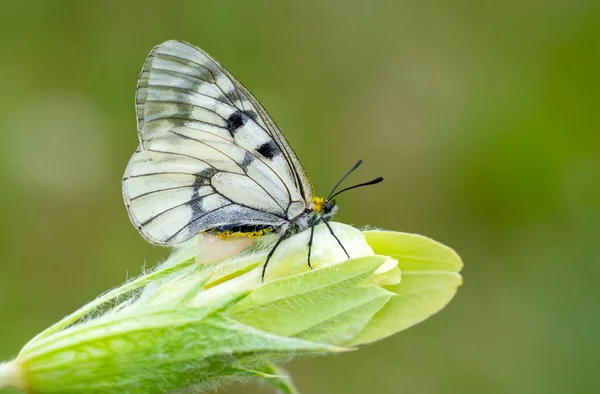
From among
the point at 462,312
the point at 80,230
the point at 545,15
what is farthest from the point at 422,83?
the point at 80,230

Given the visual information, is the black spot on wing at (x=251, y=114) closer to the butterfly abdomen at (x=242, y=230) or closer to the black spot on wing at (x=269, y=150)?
the black spot on wing at (x=269, y=150)

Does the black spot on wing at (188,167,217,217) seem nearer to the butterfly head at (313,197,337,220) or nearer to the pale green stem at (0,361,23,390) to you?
the butterfly head at (313,197,337,220)

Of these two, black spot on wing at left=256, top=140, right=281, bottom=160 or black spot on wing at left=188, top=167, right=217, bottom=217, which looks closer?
black spot on wing at left=256, top=140, right=281, bottom=160

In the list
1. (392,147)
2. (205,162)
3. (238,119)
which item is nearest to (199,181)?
(205,162)

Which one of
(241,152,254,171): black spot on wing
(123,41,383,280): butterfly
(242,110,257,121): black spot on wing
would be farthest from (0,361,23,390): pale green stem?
(242,110,257,121): black spot on wing

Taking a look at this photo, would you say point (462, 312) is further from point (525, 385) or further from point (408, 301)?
point (408, 301)

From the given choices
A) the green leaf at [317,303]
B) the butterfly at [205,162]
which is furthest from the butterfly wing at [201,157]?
the green leaf at [317,303]
